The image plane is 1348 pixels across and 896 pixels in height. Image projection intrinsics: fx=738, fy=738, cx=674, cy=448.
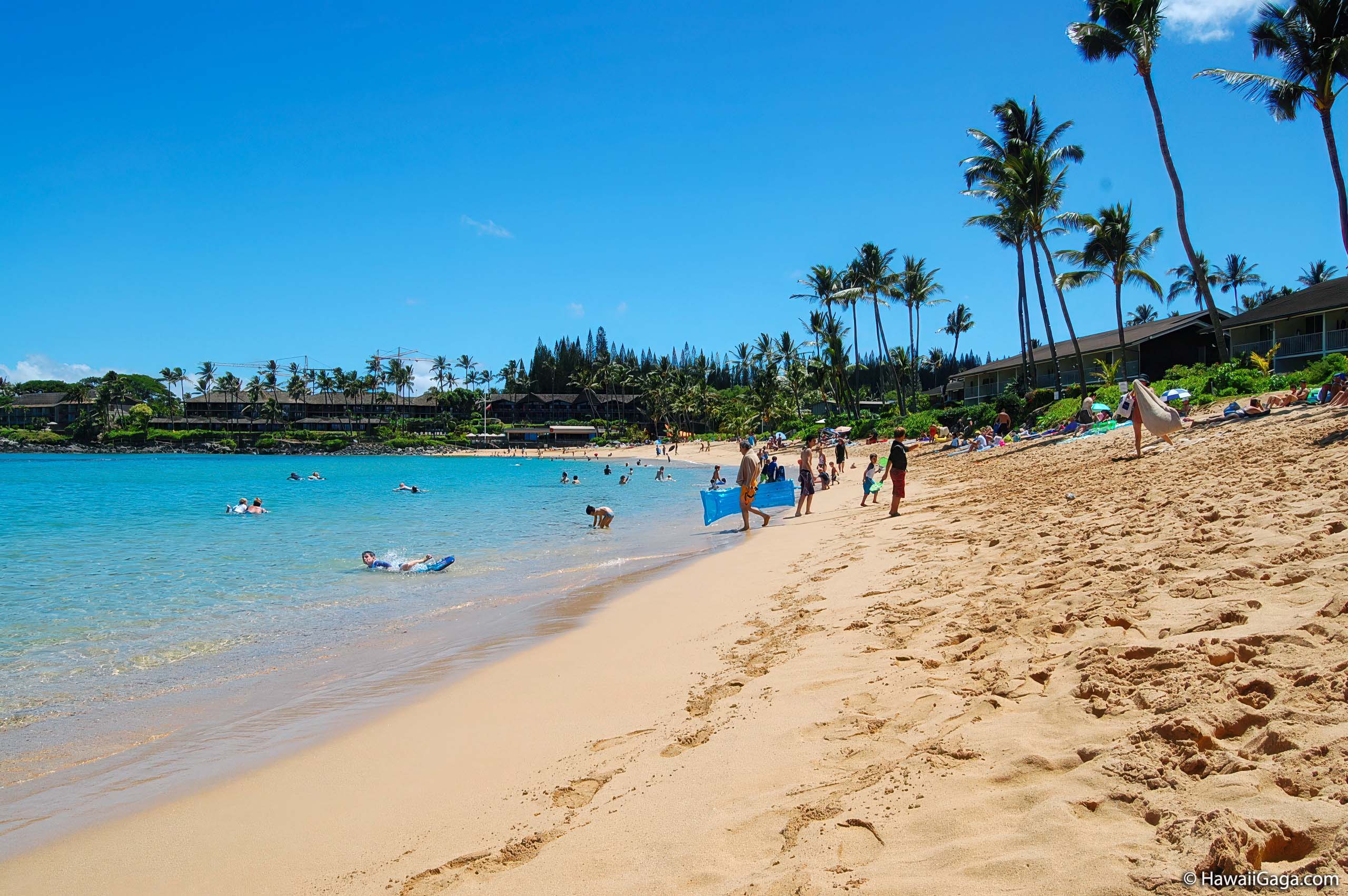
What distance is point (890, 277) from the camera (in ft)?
159

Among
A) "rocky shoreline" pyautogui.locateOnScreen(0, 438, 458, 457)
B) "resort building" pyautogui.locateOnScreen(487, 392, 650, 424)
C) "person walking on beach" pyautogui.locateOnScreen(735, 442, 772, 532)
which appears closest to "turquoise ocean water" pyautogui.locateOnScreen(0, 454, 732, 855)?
"person walking on beach" pyautogui.locateOnScreen(735, 442, 772, 532)

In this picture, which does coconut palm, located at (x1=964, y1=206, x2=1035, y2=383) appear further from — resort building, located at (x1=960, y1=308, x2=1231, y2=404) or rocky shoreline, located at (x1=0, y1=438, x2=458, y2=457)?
rocky shoreline, located at (x1=0, y1=438, x2=458, y2=457)

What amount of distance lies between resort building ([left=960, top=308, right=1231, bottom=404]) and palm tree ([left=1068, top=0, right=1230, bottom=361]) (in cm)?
672

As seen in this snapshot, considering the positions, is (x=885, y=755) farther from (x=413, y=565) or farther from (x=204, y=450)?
(x=204, y=450)

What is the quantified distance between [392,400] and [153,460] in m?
34.3

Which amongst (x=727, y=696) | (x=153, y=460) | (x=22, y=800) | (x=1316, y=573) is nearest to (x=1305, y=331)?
(x=1316, y=573)

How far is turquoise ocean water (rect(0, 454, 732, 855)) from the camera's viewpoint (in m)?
4.81

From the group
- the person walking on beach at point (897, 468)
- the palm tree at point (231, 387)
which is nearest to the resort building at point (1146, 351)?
the person walking on beach at point (897, 468)

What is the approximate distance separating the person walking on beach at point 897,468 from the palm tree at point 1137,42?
61.0 feet

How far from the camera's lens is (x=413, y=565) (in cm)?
1180

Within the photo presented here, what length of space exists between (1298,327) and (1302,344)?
1.79 metres

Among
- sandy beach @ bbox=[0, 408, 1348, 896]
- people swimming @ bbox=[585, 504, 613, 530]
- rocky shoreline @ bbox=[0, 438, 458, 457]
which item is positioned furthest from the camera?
rocky shoreline @ bbox=[0, 438, 458, 457]

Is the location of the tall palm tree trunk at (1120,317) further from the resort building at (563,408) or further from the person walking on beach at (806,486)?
the resort building at (563,408)

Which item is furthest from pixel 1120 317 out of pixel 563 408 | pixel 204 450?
pixel 204 450
